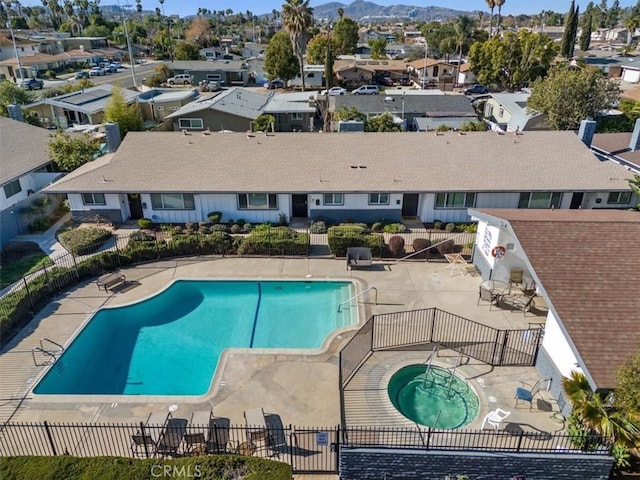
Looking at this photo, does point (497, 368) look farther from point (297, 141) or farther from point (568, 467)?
point (297, 141)

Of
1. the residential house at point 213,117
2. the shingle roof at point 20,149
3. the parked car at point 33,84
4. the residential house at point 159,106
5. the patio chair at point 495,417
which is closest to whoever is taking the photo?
the patio chair at point 495,417

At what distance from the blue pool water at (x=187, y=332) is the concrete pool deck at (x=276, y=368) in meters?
0.69

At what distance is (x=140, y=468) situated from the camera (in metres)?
11.9

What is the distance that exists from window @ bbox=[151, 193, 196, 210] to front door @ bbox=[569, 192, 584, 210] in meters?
23.9

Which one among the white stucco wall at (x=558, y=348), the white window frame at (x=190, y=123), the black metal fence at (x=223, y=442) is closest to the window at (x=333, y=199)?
the white stucco wall at (x=558, y=348)

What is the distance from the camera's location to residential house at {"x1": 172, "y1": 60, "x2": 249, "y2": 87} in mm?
82375

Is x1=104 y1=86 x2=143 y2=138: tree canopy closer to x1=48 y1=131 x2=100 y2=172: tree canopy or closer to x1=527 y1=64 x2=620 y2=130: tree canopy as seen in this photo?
x1=48 y1=131 x2=100 y2=172: tree canopy

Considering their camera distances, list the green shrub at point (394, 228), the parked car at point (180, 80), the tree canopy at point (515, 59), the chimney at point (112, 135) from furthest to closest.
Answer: the parked car at point (180, 80), the tree canopy at point (515, 59), the chimney at point (112, 135), the green shrub at point (394, 228)

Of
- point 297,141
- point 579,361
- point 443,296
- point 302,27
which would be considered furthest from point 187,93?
point 579,361

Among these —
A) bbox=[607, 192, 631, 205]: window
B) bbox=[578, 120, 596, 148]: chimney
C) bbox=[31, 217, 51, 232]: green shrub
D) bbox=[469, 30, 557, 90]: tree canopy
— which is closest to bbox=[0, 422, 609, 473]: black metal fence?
bbox=[31, 217, 51, 232]: green shrub

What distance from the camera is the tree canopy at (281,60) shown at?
73.0 meters

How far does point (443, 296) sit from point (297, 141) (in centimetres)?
1613

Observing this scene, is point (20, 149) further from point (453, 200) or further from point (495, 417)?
point (495, 417)

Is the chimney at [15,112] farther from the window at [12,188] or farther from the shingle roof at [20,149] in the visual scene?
the window at [12,188]
